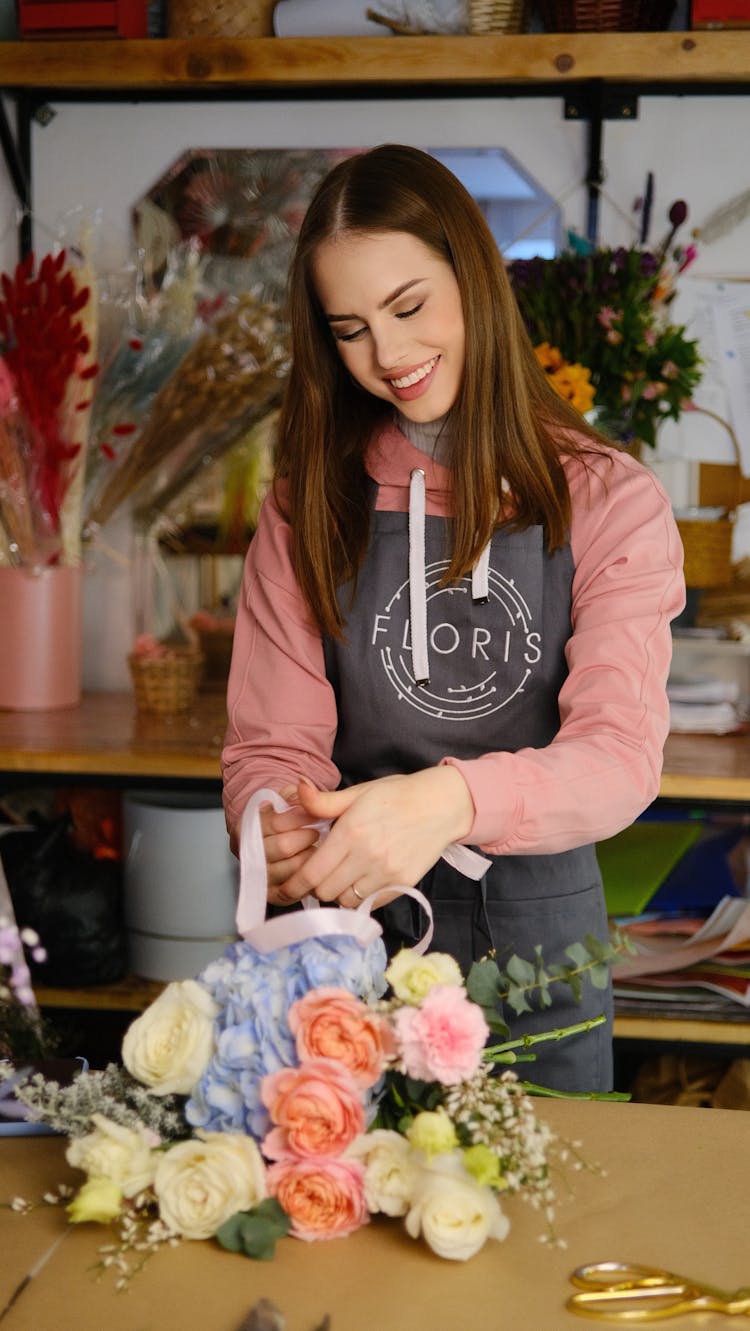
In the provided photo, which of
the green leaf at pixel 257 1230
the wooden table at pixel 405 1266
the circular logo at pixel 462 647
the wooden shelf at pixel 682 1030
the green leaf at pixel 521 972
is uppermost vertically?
the circular logo at pixel 462 647

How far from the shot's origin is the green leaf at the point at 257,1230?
890mm

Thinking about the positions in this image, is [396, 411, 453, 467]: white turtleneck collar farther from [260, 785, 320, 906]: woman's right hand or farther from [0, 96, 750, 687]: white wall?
[0, 96, 750, 687]: white wall

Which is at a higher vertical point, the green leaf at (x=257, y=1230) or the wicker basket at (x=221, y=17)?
the wicker basket at (x=221, y=17)

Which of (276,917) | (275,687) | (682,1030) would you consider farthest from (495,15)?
(276,917)

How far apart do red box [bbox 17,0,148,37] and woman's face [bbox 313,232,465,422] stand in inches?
50.6

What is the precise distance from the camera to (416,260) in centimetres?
136

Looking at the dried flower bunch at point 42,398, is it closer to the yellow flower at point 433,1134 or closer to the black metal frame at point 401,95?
the black metal frame at point 401,95

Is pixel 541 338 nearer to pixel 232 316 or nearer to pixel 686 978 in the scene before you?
pixel 232 316

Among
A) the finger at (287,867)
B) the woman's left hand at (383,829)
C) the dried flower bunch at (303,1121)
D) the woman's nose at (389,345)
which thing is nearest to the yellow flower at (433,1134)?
the dried flower bunch at (303,1121)

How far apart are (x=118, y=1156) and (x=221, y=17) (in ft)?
6.80

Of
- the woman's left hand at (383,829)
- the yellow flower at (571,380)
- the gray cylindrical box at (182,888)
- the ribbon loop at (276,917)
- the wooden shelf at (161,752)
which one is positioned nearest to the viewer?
the ribbon loop at (276,917)

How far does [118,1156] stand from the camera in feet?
2.97

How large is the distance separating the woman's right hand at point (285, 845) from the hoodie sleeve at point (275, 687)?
16 centimetres

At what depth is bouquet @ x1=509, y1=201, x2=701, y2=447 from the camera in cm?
225
